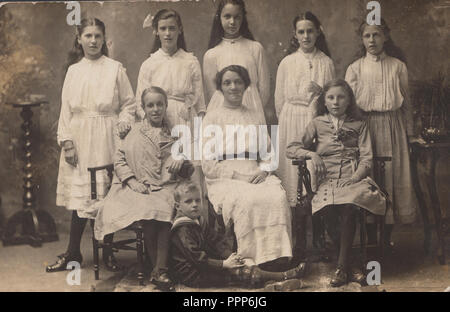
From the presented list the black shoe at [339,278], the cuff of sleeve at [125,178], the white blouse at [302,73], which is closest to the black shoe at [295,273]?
the black shoe at [339,278]

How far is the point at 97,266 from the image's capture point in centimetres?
393

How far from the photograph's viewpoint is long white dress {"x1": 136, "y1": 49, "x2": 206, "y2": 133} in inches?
155

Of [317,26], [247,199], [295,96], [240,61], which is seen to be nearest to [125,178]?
[247,199]

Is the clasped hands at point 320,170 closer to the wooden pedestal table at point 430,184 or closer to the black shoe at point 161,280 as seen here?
the wooden pedestal table at point 430,184

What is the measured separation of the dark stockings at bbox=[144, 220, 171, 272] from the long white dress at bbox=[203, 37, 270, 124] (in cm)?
86

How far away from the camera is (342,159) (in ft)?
12.7

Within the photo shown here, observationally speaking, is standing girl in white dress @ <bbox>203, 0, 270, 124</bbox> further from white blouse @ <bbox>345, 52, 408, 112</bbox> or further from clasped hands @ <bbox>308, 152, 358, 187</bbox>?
white blouse @ <bbox>345, 52, 408, 112</bbox>

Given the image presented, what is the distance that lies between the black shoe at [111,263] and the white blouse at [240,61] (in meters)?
1.27

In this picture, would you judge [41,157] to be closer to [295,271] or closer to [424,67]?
[295,271]

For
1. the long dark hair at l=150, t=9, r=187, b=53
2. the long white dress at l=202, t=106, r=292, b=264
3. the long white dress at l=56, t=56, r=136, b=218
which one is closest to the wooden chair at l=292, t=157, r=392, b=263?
the long white dress at l=202, t=106, r=292, b=264

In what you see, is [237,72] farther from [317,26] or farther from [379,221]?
[379,221]

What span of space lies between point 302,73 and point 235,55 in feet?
1.54

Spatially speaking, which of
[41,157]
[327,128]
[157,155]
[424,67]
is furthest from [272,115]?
[41,157]

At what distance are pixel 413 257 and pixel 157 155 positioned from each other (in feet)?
6.21
